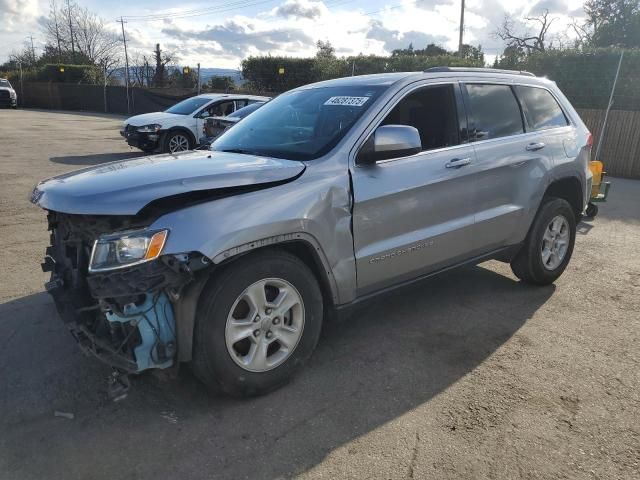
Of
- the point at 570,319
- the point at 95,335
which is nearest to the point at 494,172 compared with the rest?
the point at 570,319

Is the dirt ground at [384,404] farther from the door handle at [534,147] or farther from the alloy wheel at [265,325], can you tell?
the door handle at [534,147]

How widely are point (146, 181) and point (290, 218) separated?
797 mm

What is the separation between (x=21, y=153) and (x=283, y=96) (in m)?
11.2

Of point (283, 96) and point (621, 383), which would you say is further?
point (283, 96)

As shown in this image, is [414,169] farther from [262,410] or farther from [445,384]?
[262,410]

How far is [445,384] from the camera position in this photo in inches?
130

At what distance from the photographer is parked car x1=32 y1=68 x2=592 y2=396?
269 centimetres

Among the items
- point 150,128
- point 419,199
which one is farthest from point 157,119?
point 419,199

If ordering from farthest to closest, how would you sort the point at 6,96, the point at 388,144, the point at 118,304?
the point at 6,96 < the point at 388,144 < the point at 118,304

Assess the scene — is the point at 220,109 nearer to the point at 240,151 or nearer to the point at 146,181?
the point at 240,151

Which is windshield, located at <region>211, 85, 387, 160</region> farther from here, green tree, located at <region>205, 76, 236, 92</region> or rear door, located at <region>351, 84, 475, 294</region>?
green tree, located at <region>205, 76, 236, 92</region>

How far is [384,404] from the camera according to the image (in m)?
3.07

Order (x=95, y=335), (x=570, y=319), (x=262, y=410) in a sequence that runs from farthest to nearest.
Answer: (x=570, y=319) → (x=262, y=410) → (x=95, y=335)

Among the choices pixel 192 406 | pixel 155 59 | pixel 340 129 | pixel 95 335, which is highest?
pixel 155 59
